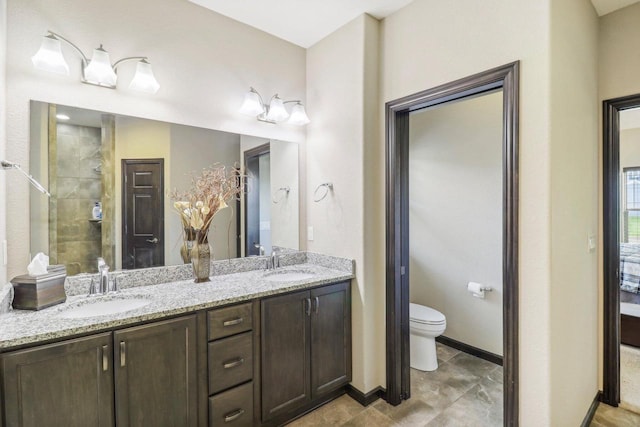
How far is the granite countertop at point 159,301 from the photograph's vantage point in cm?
126

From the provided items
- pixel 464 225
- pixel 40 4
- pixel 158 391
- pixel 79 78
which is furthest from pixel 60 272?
pixel 464 225

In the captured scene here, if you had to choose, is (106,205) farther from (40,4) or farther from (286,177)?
(286,177)

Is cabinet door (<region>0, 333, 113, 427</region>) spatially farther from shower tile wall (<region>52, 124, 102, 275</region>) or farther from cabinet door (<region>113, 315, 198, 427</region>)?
shower tile wall (<region>52, 124, 102, 275</region>)

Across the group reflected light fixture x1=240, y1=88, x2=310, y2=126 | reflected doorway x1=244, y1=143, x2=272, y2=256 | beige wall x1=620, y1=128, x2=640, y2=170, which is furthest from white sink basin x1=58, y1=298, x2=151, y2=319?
beige wall x1=620, y1=128, x2=640, y2=170

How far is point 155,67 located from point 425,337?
2.87 metres

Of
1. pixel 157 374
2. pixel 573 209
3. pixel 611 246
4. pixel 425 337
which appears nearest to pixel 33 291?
pixel 157 374

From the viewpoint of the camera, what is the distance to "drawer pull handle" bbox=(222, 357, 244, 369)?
171 centimetres

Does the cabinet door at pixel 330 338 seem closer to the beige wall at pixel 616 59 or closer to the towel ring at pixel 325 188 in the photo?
the towel ring at pixel 325 188

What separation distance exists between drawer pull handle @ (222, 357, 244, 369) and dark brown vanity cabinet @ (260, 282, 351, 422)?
14 cm

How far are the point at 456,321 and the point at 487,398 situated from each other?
0.86 meters

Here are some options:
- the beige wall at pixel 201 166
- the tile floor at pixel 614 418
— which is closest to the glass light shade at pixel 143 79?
the beige wall at pixel 201 166

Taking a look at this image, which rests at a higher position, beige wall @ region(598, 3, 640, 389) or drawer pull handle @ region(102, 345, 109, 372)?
beige wall @ region(598, 3, 640, 389)

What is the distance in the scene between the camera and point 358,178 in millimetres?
2291

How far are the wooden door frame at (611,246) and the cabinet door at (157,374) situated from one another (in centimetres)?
272
